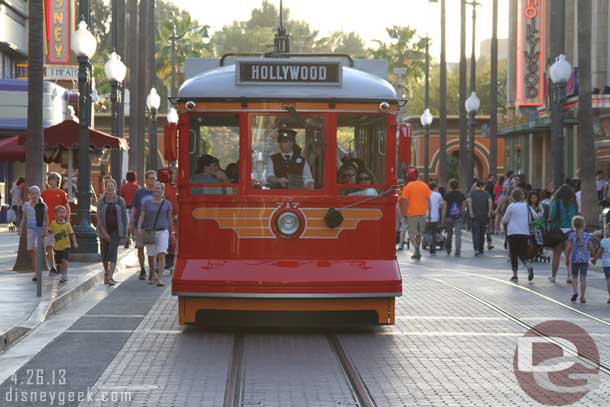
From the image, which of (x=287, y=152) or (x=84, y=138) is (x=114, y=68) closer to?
(x=84, y=138)

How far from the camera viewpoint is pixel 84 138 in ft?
87.6

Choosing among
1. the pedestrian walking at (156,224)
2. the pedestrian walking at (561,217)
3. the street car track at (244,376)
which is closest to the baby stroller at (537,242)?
the pedestrian walking at (561,217)

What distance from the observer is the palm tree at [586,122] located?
29438 millimetres

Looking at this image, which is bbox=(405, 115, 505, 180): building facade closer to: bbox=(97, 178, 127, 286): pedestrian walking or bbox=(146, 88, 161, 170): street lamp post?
bbox=(146, 88, 161, 170): street lamp post

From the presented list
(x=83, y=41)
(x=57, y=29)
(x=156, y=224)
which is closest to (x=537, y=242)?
(x=156, y=224)

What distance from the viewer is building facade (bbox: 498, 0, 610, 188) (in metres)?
43.4

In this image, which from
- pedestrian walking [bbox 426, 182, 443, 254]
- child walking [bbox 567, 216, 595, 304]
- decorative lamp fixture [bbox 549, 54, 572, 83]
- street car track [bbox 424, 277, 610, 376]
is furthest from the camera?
pedestrian walking [bbox 426, 182, 443, 254]

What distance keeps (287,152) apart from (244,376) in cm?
364

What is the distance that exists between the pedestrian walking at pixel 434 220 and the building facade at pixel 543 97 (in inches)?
475

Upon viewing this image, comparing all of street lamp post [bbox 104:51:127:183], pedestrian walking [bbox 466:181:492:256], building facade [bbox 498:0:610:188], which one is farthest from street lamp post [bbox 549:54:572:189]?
street lamp post [bbox 104:51:127:183]

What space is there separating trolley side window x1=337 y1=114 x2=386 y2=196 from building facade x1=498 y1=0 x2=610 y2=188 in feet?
91.1

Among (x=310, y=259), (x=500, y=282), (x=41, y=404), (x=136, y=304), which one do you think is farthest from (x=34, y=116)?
(x=41, y=404)

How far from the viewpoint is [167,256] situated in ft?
79.0

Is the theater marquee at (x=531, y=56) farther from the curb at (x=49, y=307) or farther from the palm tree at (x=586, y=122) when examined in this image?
the curb at (x=49, y=307)
